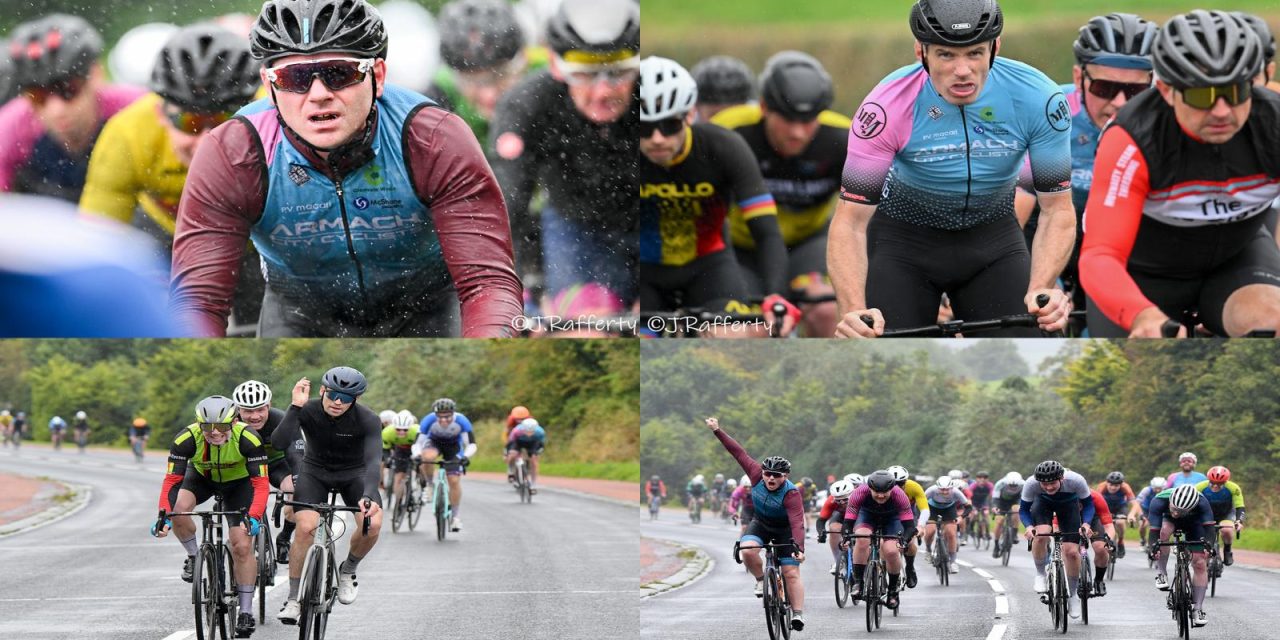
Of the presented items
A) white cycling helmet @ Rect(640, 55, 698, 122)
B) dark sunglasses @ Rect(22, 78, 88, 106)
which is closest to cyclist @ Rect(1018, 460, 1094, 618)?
white cycling helmet @ Rect(640, 55, 698, 122)

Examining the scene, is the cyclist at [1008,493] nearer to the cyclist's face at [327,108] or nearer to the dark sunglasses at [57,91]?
the cyclist's face at [327,108]

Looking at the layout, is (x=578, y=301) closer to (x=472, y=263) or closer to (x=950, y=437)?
(x=472, y=263)

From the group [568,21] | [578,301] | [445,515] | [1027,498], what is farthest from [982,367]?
[445,515]

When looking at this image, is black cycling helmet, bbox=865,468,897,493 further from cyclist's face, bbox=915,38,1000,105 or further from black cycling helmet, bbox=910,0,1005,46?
black cycling helmet, bbox=910,0,1005,46

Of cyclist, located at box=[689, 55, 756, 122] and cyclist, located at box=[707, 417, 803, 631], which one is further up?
cyclist, located at box=[689, 55, 756, 122]

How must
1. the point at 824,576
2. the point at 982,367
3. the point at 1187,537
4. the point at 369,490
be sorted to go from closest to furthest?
the point at 369,490 → the point at 982,367 → the point at 1187,537 → the point at 824,576

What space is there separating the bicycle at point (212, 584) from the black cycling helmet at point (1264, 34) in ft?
24.8

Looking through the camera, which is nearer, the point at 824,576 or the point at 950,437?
the point at 950,437

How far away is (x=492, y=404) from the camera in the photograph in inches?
701

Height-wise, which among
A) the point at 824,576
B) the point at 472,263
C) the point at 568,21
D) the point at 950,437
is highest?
the point at 568,21

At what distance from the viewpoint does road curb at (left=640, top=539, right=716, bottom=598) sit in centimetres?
1697

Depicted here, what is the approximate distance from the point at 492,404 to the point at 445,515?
2.46 m

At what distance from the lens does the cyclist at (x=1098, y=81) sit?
13.3 metres

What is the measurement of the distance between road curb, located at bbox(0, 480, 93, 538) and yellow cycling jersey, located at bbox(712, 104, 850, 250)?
9.75m
